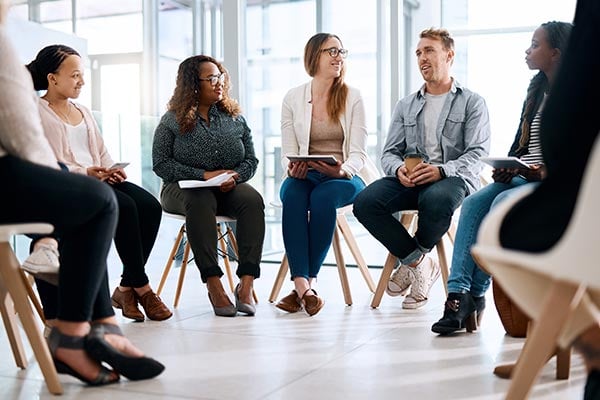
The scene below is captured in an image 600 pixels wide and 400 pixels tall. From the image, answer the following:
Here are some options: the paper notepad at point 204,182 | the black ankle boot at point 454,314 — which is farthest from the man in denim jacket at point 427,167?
the paper notepad at point 204,182

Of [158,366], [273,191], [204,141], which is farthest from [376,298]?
[273,191]

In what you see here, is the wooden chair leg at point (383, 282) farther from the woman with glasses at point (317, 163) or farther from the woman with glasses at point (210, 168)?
the woman with glasses at point (210, 168)

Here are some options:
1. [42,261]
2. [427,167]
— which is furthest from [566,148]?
[427,167]

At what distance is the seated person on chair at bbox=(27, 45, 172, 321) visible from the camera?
10.5ft

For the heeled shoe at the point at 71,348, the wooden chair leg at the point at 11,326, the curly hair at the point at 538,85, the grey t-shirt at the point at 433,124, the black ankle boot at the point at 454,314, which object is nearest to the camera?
the heeled shoe at the point at 71,348

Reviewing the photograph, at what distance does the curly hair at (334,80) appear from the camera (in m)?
3.76

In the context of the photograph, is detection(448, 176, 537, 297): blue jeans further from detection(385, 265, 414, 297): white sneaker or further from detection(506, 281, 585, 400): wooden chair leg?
detection(506, 281, 585, 400): wooden chair leg

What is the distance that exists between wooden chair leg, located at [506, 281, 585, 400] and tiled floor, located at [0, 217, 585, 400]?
74 centimetres

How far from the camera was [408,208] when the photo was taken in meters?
3.44

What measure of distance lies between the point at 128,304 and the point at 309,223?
873 millimetres

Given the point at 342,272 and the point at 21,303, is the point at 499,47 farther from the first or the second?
the point at 21,303

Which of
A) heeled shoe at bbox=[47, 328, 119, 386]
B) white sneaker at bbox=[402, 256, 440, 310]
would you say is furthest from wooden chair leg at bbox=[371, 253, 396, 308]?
heeled shoe at bbox=[47, 328, 119, 386]

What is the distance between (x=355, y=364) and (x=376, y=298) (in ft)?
3.63

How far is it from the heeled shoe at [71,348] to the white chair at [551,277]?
1224 millimetres
